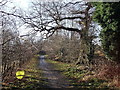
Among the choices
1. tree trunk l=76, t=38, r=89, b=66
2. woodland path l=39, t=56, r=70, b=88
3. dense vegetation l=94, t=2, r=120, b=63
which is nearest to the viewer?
dense vegetation l=94, t=2, r=120, b=63

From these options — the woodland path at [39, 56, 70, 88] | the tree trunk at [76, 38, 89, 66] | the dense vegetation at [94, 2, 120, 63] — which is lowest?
the woodland path at [39, 56, 70, 88]

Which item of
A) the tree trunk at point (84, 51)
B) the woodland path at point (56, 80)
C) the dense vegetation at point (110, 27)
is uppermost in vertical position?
the dense vegetation at point (110, 27)

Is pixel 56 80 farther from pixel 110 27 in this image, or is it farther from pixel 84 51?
pixel 84 51

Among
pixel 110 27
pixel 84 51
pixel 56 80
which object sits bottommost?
pixel 56 80

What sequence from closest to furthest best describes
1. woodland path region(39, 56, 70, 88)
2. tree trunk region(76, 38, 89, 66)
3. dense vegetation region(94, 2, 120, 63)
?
dense vegetation region(94, 2, 120, 63) → woodland path region(39, 56, 70, 88) → tree trunk region(76, 38, 89, 66)

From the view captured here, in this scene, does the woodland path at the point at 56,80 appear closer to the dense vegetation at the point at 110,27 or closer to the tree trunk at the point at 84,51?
the tree trunk at the point at 84,51

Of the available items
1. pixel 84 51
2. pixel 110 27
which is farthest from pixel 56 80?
pixel 84 51

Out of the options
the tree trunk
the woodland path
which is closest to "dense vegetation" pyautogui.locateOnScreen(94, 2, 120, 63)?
the woodland path

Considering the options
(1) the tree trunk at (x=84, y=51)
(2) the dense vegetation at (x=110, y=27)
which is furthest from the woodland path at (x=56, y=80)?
(2) the dense vegetation at (x=110, y=27)

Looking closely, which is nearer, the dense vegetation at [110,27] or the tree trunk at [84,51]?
the dense vegetation at [110,27]

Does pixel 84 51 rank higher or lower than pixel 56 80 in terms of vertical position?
higher

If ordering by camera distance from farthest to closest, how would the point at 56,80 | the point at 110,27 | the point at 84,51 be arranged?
the point at 84,51
the point at 56,80
the point at 110,27

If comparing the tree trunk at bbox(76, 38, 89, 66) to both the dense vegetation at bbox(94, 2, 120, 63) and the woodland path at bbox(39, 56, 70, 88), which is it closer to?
the woodland path at bbox(39, 56, 70, 88)

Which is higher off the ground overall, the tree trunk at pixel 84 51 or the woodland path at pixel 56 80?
the tree trunk at pixel 84 51
